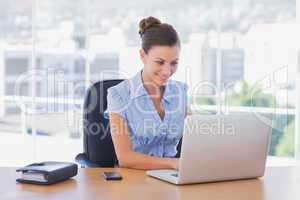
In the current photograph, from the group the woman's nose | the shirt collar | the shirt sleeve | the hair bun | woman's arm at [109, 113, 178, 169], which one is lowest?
woman's arm at [109, 113, 178, 169]

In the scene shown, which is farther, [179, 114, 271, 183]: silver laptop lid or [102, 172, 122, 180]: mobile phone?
[102, 172, 122, 180]: mobile phone

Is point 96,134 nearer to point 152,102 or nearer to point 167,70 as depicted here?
point 152,102

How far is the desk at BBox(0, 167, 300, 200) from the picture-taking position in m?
1.58

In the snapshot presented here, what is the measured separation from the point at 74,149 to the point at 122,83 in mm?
3315

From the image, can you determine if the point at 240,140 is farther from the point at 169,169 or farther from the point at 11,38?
the point at 11,38

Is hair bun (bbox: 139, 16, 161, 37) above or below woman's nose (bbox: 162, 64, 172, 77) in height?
above

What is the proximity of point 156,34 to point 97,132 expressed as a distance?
0.60m

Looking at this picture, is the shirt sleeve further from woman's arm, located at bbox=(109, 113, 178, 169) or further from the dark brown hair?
the dark brown hair

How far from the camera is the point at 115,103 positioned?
2244 millimetres

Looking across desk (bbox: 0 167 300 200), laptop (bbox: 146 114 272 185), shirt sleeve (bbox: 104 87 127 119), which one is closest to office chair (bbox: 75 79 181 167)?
shirt sleeve (bbox: 104 87 127 119)

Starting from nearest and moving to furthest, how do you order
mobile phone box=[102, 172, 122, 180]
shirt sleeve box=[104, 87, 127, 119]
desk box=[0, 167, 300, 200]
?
desk box=[0, 167, 300, 200] → mobile phone box=[102, 172, 122, 180] → shirt sleeve box=[104, 87, 127, 119]

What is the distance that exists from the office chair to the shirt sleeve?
0.50 ft

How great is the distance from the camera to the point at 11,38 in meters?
5.43

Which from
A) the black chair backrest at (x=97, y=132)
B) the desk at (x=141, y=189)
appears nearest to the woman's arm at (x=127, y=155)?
the desk at (x=141, y=189)
